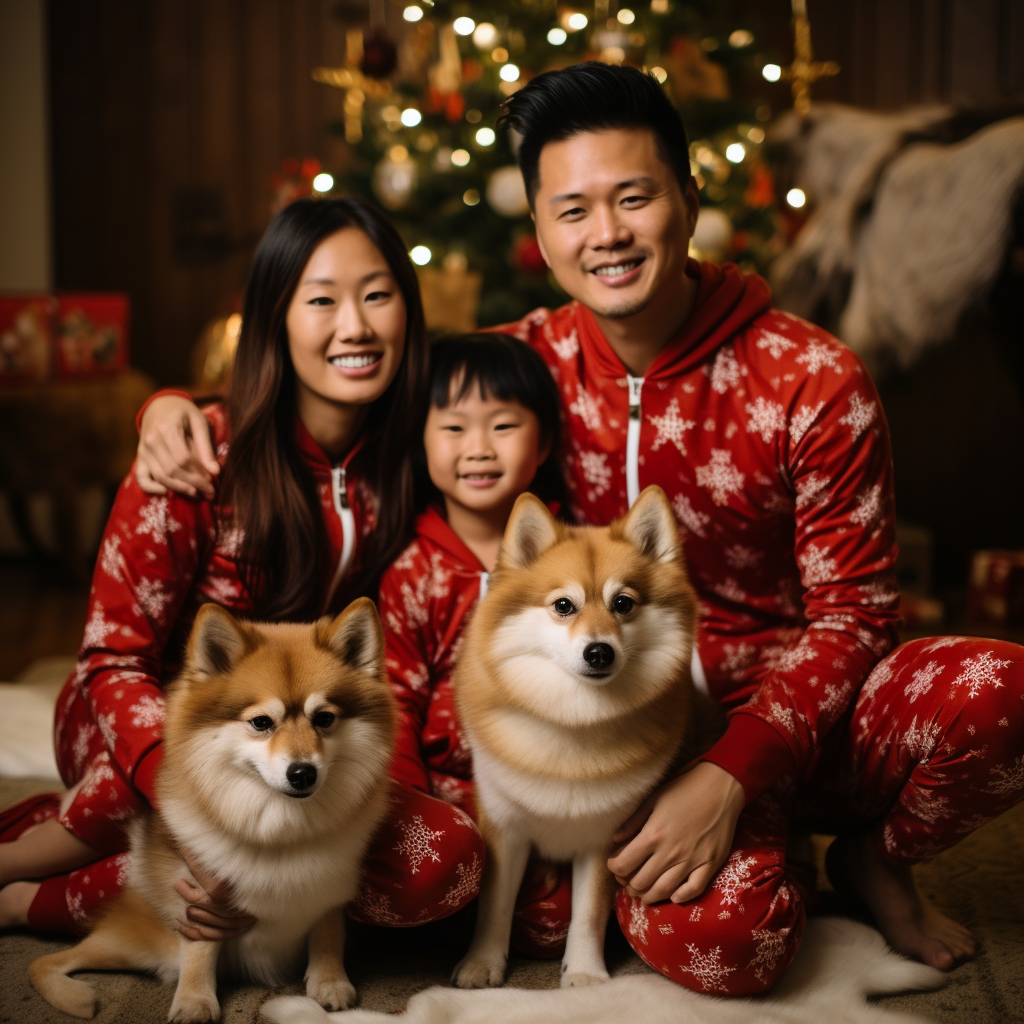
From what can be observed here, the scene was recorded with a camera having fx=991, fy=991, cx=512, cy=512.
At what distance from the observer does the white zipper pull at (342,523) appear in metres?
1.78

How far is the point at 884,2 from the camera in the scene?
14.7 ft

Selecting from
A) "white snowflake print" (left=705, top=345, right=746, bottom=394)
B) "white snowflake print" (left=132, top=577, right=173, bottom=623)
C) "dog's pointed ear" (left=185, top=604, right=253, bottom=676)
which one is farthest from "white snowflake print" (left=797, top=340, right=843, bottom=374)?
"white snowflake print" (left=132, top=577, right=173, bottom=623)

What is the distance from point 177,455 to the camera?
163 centimetres

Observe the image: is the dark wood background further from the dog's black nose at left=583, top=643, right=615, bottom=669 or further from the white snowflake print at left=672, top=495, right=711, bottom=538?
the dog's black nose at left=583, top=643, right=615, bottom=669

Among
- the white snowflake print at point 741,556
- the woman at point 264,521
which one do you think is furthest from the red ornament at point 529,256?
the white snowflake print at point 741,556

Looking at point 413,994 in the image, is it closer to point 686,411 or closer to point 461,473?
point 461,473

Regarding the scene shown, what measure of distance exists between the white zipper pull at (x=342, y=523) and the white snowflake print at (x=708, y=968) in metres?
0.84

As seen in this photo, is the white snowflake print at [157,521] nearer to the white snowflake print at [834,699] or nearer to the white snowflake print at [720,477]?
the white snowflake print at [720,477]

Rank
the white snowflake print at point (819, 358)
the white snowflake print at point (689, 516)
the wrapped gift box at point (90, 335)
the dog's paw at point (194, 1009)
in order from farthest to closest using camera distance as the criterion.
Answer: the wrapped gift box at point (90, 335)
the white snowflake print at point (689, 516)
the white snowflake print at point (819, 358)
the dog's paw at point (194, 1009)

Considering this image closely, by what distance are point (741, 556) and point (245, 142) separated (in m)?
4.11

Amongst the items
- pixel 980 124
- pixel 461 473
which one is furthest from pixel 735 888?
pixel 980 124

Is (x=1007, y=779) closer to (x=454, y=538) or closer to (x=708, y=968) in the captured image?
(x=708, y=968)

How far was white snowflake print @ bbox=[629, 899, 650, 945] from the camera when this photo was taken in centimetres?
142

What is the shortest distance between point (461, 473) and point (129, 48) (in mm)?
4204
